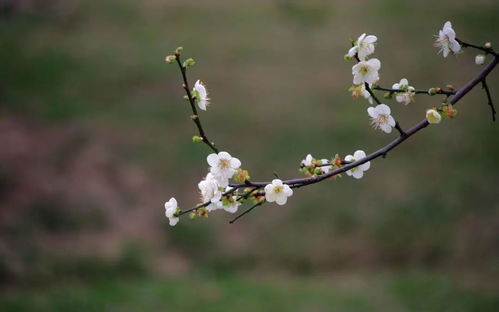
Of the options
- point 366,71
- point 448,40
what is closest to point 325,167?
point 366,71

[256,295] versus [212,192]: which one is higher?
[256,295]

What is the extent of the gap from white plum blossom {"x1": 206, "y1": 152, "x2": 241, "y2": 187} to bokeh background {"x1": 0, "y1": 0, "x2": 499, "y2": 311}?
A: 11.0ft

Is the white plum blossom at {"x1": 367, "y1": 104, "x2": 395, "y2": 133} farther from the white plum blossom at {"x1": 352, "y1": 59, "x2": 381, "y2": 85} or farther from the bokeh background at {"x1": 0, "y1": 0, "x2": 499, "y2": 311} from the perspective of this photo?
the bokeh background at {"x1": 0, "y1": 0, "x2": 499, "y2": 311}

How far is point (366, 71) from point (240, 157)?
446 centimetres

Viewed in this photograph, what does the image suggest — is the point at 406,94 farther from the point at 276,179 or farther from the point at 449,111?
the point at 276,179

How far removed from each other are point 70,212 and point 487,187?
398cm

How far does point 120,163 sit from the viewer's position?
6.13m

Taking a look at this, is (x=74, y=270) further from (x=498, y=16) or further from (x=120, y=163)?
(x=498, y=16)

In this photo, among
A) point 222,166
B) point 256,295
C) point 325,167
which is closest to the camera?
point 222,166

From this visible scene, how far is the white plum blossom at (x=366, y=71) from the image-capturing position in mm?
1648

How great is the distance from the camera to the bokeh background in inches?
208

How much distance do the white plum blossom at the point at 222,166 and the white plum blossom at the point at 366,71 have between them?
0.40 meters

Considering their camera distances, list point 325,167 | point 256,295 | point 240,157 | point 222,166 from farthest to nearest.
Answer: point 240,157, point 256,295, point 325,167, point 222,166

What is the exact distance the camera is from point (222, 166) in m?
1.61
